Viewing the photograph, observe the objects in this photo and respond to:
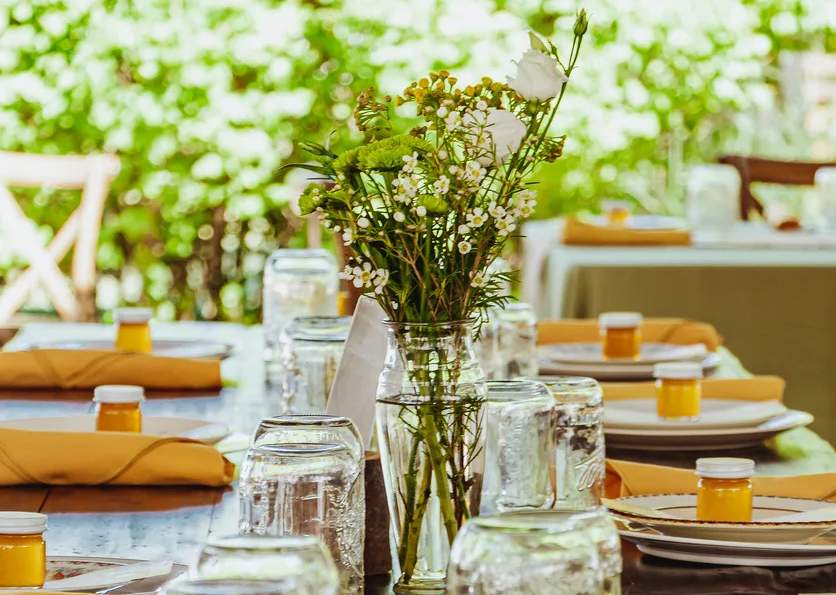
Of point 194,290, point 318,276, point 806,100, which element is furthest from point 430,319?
point 806,100

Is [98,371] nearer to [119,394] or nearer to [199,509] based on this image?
[119,394]

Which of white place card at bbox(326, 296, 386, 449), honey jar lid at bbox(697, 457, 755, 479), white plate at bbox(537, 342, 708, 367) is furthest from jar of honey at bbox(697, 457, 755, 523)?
white plate at bbox(537, 342, 708, 367)

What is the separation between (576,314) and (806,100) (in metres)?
3.31

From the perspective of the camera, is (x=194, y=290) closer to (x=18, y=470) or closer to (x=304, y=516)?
(x=18, y=470)

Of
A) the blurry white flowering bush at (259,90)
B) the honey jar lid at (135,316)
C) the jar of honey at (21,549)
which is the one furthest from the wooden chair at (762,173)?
the jar of honey at (21,549)

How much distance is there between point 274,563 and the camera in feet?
2.10

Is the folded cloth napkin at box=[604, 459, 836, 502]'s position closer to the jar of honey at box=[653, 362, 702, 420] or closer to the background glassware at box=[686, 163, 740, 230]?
the jar of honey at box=[653, 362, 702, 420]

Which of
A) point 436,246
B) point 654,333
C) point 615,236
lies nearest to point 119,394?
point 436,246

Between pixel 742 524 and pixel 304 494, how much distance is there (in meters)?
0.33

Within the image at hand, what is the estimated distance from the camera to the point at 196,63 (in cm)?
486

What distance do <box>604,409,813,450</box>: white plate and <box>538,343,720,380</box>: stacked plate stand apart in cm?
44

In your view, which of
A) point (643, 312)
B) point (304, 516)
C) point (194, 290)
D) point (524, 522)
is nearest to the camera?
point (524, 522)

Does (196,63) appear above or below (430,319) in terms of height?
above

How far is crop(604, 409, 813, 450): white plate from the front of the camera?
1.55 m
